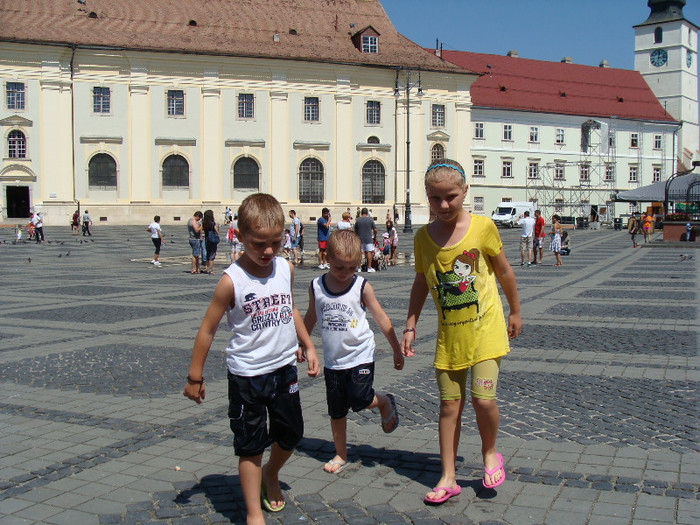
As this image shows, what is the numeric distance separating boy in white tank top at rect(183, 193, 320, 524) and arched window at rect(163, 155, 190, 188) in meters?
49.9

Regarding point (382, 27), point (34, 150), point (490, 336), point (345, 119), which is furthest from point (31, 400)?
point (382, 27)

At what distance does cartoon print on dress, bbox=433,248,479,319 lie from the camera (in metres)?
4.23

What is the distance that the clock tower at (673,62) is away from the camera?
85812 millimetres

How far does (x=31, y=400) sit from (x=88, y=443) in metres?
1.48

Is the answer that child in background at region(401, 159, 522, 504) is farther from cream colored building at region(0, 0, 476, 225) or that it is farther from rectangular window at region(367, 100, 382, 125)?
rectangular window at region(367, 100, 382, 125)

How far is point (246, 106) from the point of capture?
54031mm

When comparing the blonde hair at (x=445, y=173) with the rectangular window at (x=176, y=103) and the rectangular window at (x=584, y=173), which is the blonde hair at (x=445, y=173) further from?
the rectangular window at (x=584, y=173)

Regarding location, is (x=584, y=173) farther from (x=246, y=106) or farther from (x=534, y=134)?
(x=246, y=106)

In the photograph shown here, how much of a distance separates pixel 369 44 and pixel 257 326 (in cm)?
5630

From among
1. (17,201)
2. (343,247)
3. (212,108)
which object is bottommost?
(343,247)

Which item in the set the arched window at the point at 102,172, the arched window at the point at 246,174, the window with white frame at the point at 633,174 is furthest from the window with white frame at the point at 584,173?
the arched window at the point at 102,172

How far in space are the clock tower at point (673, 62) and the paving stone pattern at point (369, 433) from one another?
82741 mm

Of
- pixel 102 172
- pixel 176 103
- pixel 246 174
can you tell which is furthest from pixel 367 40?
pixel 102 172

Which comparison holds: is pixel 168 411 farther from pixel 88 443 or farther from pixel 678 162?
pixel 678 162
